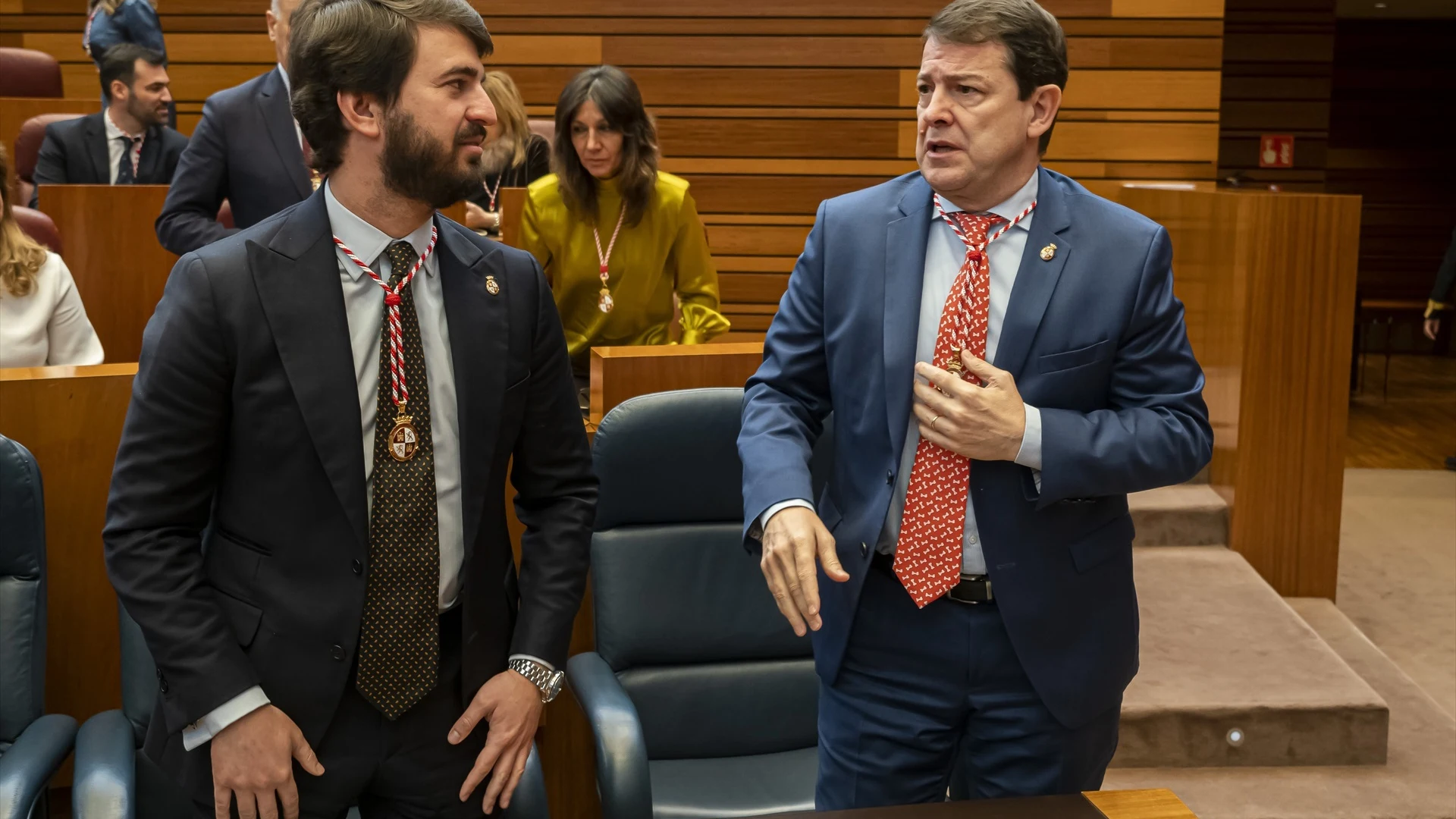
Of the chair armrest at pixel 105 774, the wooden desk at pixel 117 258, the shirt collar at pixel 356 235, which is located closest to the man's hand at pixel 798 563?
the shirt collar at pixel 356 235

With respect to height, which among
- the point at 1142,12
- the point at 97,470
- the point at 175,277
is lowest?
the point at 97,470

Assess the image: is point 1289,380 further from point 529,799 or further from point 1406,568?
point 529,799

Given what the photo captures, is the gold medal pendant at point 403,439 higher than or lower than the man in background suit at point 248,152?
lower

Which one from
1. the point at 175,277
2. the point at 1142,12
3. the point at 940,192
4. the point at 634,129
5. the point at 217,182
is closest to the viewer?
the point at 175,277

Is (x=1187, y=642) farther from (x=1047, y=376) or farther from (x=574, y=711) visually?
(x=1047, y=376)

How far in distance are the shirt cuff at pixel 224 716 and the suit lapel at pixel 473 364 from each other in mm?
253

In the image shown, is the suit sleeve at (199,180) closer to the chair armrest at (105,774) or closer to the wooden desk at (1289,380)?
the chair armrest at (105,774)

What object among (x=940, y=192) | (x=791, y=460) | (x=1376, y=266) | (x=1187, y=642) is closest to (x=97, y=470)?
(x=791, y=460)

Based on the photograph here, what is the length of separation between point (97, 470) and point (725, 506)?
99cm

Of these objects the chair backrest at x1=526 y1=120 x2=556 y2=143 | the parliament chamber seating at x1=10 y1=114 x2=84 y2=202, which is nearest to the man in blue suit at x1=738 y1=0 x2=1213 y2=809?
the chair backrest at x1=526 y1=120 x2=556 y2=143

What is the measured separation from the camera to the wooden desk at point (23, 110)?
5.65 m

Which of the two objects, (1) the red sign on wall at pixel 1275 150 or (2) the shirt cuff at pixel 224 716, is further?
(1) the red sign on wall at pixel 1275 150

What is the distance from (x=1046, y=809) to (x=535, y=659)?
566mm

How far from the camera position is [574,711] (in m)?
2.38
